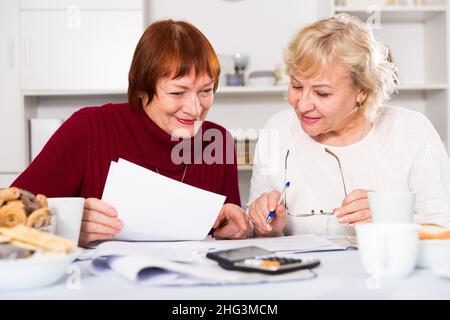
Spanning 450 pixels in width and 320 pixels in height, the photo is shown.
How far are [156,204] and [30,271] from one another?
484mm

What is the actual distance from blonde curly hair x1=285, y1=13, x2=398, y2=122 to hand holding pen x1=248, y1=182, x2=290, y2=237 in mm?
427

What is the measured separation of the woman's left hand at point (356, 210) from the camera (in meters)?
1.23

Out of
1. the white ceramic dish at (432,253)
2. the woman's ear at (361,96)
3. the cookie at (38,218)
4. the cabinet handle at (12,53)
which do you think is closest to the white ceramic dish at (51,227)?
the cookie at (38,218)

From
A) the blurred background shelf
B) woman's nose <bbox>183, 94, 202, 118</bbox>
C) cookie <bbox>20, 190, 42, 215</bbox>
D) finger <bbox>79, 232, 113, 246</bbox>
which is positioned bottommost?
finger <bbox>79, 232, 113, 246</bbox>

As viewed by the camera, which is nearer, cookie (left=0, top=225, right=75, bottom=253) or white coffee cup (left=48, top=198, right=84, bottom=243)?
cookie (left=0, top=225, right=75, bottom=253)

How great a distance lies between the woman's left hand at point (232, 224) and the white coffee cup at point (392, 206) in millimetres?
368

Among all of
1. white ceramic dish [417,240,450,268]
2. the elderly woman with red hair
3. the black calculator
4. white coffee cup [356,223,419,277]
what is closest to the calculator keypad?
the black calculator

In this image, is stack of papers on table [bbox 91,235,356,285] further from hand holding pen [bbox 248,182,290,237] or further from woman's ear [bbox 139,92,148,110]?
woman's ear [bbox 139,92,148,110]

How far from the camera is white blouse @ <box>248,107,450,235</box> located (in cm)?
157

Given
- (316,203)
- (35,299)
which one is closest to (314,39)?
(316,203)

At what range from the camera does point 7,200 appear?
917mm

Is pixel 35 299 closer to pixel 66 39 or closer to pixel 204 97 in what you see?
pixel 204 97

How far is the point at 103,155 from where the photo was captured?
1571mm

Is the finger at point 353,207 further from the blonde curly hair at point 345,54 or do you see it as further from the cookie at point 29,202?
the cookie at point 29,202
